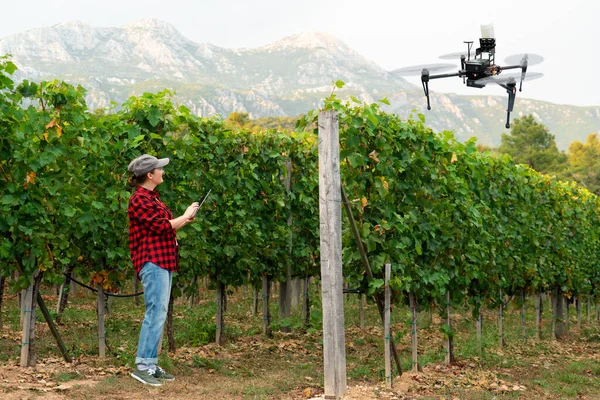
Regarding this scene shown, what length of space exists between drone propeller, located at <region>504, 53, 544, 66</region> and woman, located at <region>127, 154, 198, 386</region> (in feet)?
14.4

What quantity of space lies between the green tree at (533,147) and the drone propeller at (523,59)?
170 feet

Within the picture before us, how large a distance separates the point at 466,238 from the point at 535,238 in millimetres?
4030

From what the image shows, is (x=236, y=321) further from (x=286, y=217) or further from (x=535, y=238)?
(x=535, y=238)

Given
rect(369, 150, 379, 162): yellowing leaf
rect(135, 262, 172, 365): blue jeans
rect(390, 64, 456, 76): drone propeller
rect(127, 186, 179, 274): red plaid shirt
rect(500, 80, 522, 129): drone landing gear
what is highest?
rect(390, 64, 456, 76): drone propeller

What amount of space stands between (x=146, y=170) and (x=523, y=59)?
4.63 m

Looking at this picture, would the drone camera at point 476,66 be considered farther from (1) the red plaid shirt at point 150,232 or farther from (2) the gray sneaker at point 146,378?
(2) the gray sneaker at point 146,378

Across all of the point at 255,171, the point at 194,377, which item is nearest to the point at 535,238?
the point at 255,171

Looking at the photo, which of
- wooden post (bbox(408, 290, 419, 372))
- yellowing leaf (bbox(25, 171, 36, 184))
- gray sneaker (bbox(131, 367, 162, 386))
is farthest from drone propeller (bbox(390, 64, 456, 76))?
gray sneaker (bbox(131, 367, 162, 386))

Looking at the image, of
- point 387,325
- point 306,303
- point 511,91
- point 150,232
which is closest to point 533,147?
point 306,303

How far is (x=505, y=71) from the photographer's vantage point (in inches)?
306

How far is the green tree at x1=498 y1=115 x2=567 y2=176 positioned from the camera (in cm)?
5709

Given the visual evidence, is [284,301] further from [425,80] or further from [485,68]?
[485,68]

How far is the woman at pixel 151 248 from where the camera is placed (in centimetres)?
556

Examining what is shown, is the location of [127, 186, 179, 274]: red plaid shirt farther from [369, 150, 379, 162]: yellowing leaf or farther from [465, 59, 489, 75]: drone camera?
[465, 59, 489, 75]: drone camera
